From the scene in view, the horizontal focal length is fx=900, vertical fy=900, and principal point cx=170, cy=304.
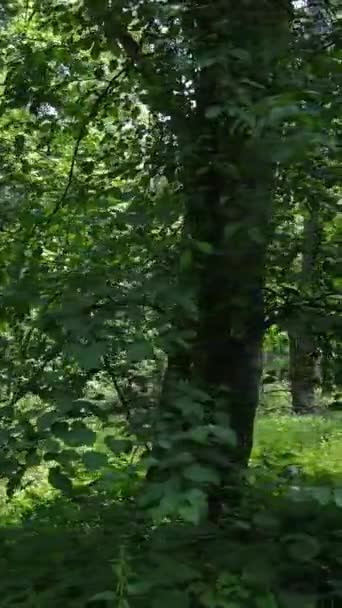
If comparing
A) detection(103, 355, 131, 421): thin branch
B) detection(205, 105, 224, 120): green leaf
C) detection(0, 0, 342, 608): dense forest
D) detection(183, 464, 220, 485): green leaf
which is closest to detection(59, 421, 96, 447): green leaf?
detection(0, 0, 342, 608): dense forest

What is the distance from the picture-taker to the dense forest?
95.9 inches

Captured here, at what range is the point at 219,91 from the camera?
2.79m

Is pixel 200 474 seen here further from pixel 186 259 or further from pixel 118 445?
pixel 186 259

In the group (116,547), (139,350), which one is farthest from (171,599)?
(139,350)

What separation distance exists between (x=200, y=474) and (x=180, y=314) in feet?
2.29

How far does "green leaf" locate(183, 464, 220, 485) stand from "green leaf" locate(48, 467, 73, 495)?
46cm

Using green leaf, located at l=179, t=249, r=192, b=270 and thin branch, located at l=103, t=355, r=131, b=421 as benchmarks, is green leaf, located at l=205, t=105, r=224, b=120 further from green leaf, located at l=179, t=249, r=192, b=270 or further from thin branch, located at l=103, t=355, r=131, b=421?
thin branch, located at l=103, t=355, r=131, b=421

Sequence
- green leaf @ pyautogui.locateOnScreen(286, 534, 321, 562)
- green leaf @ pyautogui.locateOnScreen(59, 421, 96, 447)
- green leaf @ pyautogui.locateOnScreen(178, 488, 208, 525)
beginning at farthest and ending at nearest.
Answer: green leaf @ pyautogui.locateOnScreen(286, 534, 321, 562) → green leaf @ pyautogui.locateOnScreen(59, 421, 96, 447) → green leaf @ pyautogui.locateOnScreen(178, 488, 208, 525)

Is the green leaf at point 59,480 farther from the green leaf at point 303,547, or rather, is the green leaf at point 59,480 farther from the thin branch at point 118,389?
the green leaf at point 303,547

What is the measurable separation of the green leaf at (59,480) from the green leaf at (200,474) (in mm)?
456

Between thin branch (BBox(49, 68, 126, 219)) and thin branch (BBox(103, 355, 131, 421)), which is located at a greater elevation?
thin branch (BBox(49, 68, 126, 219))

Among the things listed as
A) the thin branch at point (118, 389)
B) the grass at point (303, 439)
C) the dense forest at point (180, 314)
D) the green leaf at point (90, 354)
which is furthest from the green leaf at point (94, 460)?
the grass at point (303, 439)

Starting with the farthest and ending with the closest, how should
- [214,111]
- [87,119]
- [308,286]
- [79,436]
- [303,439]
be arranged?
[303,439]
[87,119]
[308,286]
[214,111]
[79,436]

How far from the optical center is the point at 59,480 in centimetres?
254
